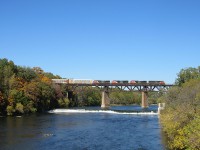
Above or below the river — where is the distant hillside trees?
above

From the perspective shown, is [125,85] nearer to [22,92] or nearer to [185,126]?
[22,92]

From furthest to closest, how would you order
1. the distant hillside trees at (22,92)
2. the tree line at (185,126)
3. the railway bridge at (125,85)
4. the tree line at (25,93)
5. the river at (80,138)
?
the railway bridge at (125,85) → the tree line at (25,93) → the distant hillside trees at (22,92) → the river at (80,138) → the tree line at (185,126)

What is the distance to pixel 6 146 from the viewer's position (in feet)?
134

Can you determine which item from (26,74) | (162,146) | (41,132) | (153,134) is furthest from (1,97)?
(162,146)

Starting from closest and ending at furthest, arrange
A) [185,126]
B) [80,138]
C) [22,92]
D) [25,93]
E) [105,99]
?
[185,126] < [80,138] < [22,92] < [25,93] < [105,99]

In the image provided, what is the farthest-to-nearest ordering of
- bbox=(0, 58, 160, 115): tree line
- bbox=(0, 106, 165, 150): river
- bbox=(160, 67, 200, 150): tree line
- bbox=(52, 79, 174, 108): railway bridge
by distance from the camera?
bbox=(52, 79, 174, 108): railway bridge
bbox=(0, 58, 160, 115): tree line
bbox=(0, 106, 165, 150): river
bbox=(160, 67, 200, 150): tree line

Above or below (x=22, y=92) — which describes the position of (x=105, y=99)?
below

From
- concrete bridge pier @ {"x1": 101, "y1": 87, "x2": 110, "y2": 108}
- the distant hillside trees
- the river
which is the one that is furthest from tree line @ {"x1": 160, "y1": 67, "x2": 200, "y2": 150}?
concrete bridge pier @ {"x1": 101, "y1": 87, "x2": 110, "y2": 108}

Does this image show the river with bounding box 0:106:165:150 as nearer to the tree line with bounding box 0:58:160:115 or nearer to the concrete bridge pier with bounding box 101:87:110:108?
the tree line with bounding box 0:58:160:115

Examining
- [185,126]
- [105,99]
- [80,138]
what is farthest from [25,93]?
[185,126]

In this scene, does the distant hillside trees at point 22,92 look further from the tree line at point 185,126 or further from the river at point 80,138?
the tree line at point 185,126

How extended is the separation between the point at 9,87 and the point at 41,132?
4559 cm

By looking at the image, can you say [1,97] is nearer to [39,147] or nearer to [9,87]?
[9,87]

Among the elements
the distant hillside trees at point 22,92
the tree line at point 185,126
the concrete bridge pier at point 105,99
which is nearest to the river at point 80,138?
the tree line at point 185,126
